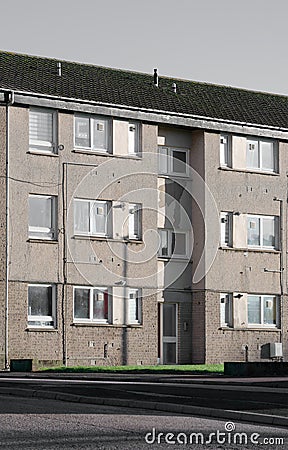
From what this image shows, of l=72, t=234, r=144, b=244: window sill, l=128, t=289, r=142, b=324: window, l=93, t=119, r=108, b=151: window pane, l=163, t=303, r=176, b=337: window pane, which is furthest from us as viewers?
l=163, t=303, r=176, b=337: window pane

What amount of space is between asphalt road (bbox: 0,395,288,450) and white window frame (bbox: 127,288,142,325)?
1043 inches

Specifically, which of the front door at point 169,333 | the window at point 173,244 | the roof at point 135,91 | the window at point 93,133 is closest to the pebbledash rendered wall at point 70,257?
the window at point 93,133

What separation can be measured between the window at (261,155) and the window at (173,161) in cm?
287

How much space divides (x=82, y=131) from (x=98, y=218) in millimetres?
3355

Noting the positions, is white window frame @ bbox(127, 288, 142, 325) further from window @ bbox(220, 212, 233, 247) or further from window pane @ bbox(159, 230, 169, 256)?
window @ bbox(220, 212, 233, 247)

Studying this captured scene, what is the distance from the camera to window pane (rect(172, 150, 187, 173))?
1774 inches

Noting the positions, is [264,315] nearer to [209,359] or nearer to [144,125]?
[209,359]

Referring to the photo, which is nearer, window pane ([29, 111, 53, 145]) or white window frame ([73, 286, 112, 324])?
window pane ([29, 111, 53, 145])

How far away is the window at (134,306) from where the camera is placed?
140 feet

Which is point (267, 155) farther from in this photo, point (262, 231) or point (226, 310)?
point (226, 310)

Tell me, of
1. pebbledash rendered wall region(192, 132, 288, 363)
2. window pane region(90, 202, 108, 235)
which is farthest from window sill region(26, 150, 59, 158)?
pebbledash rendered wall region(192, 132, 288, 363)

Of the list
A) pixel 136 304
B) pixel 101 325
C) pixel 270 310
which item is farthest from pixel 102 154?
pixel 270 310

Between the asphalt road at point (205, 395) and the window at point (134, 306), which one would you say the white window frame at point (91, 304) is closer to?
the window at point (134, 306)

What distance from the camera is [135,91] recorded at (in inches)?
1823
